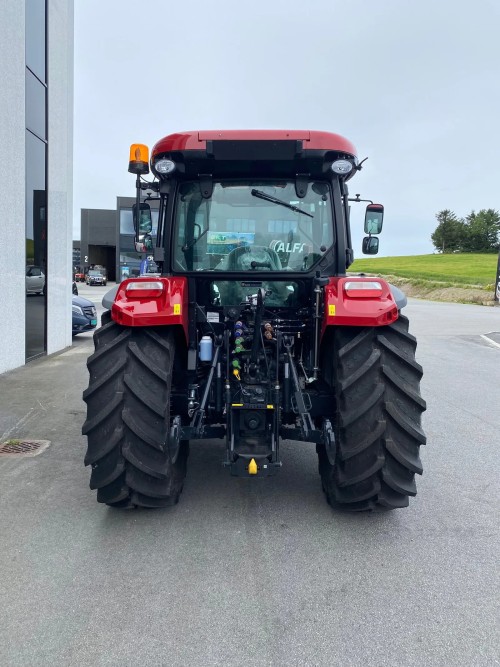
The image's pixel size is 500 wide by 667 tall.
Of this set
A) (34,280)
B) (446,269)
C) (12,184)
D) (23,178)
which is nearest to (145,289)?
(12,184)

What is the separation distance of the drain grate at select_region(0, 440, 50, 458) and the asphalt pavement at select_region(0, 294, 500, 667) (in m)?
0.13

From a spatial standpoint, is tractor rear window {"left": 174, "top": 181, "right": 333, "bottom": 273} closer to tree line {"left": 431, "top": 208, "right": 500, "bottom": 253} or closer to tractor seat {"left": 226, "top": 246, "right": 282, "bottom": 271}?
tractor seat {"left": 226, "top": 246, "right": 282, "bottom": 271}

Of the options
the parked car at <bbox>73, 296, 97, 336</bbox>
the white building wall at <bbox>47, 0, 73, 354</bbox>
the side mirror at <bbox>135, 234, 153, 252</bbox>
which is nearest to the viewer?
the side mirror at <bbox>135, 234, 153, 252</bbox>

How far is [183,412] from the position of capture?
12.4 feet

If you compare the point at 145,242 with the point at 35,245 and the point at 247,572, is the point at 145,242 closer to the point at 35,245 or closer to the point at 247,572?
the point at 247,572

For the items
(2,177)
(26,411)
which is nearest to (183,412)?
(26,411)

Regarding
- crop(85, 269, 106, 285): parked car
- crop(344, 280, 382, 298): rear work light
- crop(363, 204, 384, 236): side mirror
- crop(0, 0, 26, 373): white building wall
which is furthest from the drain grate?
crop(85, 269, 106, 285): parked car

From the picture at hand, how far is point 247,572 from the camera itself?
293 cm

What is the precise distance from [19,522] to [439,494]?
305cm

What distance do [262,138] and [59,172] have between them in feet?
26.7

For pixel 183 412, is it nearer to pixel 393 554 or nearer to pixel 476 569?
pixel 393 554

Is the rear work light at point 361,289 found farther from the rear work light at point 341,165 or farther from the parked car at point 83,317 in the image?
the parked car at point 83,317

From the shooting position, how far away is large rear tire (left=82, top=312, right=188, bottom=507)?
331 centimetres

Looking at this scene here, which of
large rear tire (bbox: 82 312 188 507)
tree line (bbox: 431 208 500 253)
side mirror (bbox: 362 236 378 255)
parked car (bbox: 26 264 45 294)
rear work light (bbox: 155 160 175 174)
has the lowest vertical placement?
large rear tire (bbox: 82 312 188 507)
